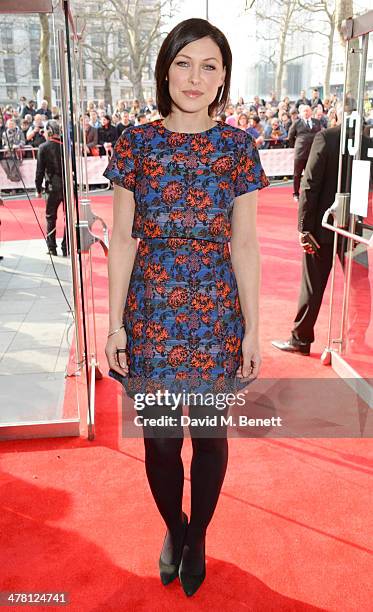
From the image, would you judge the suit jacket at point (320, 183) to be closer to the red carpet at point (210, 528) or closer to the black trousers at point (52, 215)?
the red carpet at point (210, 528)

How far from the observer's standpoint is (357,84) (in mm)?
2969

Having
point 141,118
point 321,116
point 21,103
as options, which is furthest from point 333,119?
point 21,103

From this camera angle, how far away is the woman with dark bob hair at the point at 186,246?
4.88 feet

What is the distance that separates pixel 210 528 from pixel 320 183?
2017mm

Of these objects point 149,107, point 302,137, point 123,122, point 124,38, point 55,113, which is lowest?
point 302,137

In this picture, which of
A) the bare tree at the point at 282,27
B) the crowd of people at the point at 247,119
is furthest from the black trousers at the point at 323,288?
the bare tree at the point at 282,27

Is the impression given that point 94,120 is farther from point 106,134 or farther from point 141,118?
point 141,118

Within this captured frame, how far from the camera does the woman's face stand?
1.46 metres

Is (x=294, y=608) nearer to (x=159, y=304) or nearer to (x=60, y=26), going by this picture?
(x=159, y=304)

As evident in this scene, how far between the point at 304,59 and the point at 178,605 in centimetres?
1909

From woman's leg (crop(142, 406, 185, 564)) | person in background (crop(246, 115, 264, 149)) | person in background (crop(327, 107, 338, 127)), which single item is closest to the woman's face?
woman's leg (crop(142, 406, 185, 564))

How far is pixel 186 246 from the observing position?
1.50 metres

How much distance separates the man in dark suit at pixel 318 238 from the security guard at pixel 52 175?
1.46m

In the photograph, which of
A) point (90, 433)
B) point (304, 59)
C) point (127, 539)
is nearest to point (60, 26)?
point (90, 433)
